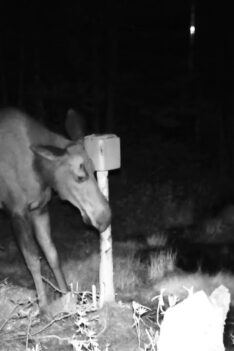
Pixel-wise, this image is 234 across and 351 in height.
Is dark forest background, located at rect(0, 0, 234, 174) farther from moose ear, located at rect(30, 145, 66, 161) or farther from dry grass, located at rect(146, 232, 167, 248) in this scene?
moose ear, located at rect(30, 145, 66, 161)

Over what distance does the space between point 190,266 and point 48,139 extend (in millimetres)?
2721

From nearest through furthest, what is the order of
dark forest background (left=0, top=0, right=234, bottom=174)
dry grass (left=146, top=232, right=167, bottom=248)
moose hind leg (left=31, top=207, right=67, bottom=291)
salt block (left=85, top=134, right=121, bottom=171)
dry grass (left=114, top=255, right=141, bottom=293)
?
salt block (left=85, top=134, right=121, bottom=171) → moose hind leg (left=31, top=207, right=67, bottom=291) → dry grass (left=114, top=255, right=141, bottom=293) → dry grass (left=146, top=232, right=167, bottom=248) → dark forest background (left=0, top=0, right=234, bottom=174)

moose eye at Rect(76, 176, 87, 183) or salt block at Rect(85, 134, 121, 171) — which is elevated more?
salt block at Rect(85, 134, 121, 171)

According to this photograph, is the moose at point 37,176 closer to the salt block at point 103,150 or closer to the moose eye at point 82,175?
the moose eye at point 82,175

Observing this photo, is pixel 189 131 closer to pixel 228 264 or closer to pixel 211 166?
pixel 211 166

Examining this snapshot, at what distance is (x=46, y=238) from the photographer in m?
5.17

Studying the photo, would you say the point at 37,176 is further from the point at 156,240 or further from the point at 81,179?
the point at 156,240

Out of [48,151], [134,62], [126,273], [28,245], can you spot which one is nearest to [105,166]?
[48,151]

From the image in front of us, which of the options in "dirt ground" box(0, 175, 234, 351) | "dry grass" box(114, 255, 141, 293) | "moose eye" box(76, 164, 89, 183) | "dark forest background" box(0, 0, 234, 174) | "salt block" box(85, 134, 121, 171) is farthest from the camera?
"dark forest background" box(0, 0, 234, 174)

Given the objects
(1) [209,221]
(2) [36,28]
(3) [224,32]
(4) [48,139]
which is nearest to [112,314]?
(4) [48,139]

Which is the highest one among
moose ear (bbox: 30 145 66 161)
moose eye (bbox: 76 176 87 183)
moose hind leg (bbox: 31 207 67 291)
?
moose ear (bbox: 30 145 66 161)

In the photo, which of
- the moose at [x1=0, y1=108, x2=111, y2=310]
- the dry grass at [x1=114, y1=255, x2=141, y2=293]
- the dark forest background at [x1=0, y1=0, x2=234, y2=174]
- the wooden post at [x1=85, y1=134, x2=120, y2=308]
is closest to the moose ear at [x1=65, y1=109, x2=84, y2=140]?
the moose at [x1=0, y1=108, x2=111, y2=310]

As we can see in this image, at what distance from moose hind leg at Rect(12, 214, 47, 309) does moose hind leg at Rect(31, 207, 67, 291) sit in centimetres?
22

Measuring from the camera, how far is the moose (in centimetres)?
446
